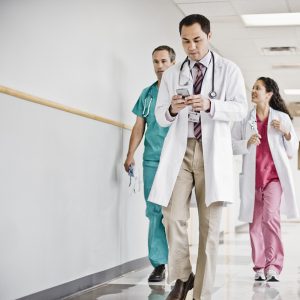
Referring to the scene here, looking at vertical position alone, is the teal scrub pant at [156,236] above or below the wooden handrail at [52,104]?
below

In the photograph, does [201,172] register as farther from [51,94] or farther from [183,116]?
[51,94]

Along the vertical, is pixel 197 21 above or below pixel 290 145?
above

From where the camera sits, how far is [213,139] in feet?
10.9

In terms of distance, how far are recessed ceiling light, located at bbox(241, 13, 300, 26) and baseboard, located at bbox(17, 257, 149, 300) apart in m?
3.08

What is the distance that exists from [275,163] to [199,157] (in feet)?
5.49

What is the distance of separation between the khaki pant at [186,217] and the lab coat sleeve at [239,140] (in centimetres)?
129

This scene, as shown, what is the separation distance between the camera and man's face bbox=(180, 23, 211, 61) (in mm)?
3354

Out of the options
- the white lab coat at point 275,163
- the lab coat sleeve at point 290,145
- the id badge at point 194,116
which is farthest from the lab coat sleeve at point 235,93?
the lab coat sleeve at point 290,145

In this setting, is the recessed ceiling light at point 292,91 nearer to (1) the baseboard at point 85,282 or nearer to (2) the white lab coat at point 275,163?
(1) the baseboard at point 85,282

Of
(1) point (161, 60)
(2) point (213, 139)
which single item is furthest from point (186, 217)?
(1) point (161, 60)

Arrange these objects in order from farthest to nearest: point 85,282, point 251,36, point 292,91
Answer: point 292,91, point 251,36, point 85,282

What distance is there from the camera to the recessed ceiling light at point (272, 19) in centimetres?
736

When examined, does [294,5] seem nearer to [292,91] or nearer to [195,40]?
[195,40]

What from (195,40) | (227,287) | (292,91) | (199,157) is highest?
(292,91)
